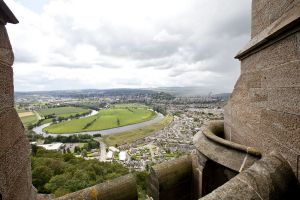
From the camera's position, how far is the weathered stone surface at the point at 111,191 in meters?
3.49

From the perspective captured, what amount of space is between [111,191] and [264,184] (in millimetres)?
2320

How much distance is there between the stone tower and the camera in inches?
107

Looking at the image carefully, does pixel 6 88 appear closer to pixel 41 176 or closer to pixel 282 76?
pixel 282 76

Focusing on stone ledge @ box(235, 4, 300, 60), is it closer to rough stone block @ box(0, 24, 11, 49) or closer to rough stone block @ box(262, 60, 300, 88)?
rough stone block @ box(262, 60, 300, 88)

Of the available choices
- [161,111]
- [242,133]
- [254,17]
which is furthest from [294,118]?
[161,111]

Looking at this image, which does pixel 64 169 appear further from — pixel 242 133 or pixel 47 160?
pixel 242 133

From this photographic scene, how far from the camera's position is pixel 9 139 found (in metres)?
2.93

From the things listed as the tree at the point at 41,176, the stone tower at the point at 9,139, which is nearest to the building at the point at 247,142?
the stone tower at the point at 9,139

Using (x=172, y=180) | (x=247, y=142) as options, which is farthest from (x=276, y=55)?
(x=172, y=180)

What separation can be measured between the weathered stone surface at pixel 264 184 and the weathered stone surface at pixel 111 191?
1879mm

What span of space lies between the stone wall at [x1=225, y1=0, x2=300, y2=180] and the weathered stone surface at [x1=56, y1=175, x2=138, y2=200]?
2.29 metres

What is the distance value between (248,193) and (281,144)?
1.14m

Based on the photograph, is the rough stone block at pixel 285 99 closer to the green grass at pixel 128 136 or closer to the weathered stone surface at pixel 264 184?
the weathered stone surface at pixel 264 184

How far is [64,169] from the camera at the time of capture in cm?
3312
